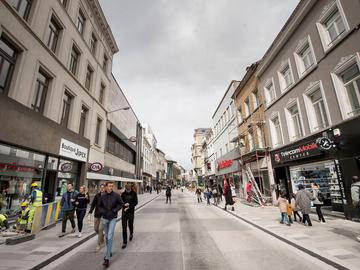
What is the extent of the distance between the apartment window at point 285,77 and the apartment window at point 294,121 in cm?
168

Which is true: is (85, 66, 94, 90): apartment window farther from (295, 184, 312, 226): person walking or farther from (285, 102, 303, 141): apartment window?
(295, 184, 312, 226): person walking

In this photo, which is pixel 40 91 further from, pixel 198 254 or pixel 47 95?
pixel 198 254

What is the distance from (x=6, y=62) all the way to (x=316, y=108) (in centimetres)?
1638

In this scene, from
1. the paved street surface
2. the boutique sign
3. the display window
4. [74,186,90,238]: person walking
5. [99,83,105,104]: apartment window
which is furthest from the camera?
[99,83,105,104]: apartment window

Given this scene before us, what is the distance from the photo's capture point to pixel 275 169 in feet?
54.4

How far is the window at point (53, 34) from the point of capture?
12438 mm

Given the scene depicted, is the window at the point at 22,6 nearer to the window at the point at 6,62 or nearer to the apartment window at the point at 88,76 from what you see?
the window at the point at 6,62

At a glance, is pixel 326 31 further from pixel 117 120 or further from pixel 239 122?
pixel 117 120

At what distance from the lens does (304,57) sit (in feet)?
44.2

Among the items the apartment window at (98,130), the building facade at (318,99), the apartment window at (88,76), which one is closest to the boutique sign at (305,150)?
the building facade at (318,99)

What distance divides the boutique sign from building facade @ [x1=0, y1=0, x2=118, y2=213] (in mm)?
13742

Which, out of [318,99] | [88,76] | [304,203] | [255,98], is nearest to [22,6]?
[88,76]

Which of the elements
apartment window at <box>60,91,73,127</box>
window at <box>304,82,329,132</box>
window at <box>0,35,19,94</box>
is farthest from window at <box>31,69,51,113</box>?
window at <box>304,82,329,132</box>

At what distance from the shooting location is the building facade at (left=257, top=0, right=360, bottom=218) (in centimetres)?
957
